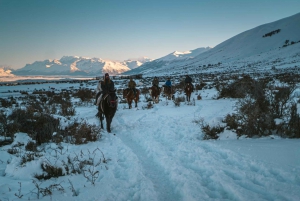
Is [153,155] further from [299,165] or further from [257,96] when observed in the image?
[257,96]

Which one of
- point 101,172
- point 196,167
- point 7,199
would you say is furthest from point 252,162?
point 7,199

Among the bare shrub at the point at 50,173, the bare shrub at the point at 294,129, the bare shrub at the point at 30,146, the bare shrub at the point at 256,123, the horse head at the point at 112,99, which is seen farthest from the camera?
the horse head at the point at 112,99

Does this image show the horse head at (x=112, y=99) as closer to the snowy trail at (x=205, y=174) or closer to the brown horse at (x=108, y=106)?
the brown horse at (x=108, y=106)

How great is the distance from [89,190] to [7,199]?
1.05 meters

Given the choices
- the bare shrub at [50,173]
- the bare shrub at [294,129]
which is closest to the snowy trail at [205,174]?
the bare shrub at [50,173]

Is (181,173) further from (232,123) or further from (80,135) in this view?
(80,135)

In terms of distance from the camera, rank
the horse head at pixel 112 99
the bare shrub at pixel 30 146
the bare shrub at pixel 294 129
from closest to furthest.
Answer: the bare shrub at pixel 294 129, the bare shrub at pixel 30 146, the horse head at pixel 112 99

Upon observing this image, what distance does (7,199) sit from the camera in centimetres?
242

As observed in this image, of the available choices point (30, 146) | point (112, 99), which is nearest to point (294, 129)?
point (112, 99)

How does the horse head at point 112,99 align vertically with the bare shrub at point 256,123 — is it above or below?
above

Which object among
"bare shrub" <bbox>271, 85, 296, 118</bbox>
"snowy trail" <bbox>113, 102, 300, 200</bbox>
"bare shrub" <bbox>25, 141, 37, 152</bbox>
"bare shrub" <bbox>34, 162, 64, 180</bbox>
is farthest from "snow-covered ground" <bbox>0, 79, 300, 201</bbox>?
"bare shrub" <bbox>271, 85, 296, 118</bbox>

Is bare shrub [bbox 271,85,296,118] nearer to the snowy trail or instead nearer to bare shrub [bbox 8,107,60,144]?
the snowy trail

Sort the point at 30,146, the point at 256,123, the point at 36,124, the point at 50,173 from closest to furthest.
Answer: the point at 50,173
the point at 30,146
the point at 256,123
the point at 36,124

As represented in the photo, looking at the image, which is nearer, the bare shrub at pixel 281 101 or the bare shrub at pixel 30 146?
the bare shrub at pixel 30 146
